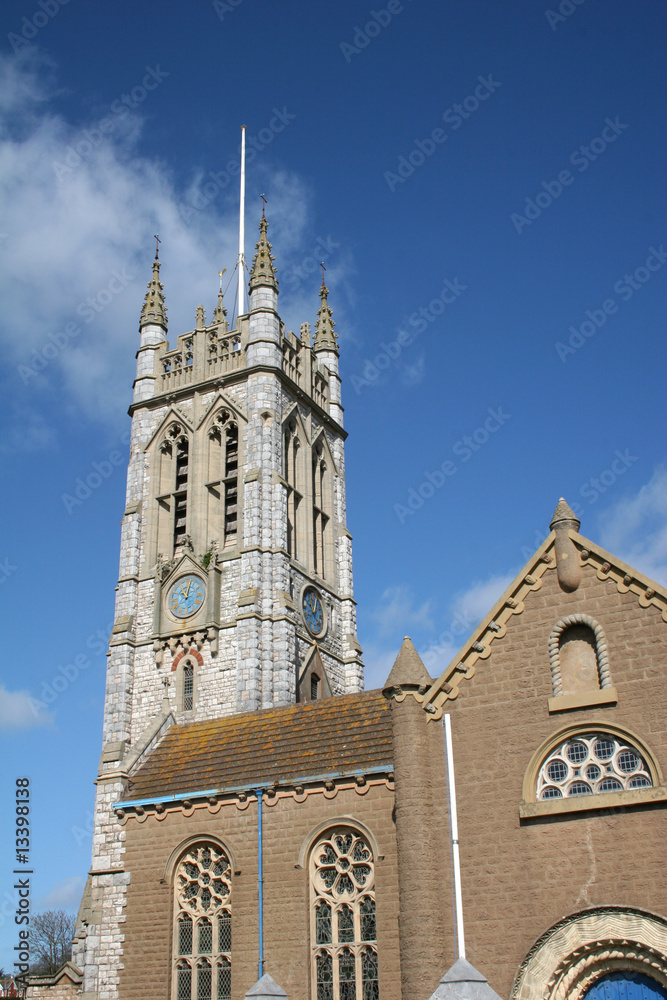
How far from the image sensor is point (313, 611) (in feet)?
136

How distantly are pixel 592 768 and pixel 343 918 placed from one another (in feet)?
19.9

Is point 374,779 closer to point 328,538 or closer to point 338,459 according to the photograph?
point 328,538

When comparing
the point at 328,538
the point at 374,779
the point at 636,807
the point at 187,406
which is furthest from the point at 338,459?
the point at 636,807

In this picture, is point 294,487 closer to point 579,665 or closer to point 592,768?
point 579,665

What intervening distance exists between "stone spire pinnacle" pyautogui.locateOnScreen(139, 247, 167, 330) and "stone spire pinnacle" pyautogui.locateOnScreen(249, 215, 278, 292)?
5.17 metres

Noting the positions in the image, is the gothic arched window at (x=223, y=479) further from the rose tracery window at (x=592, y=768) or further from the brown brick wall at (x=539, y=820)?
the rose tracery window at (x=592, y=768)

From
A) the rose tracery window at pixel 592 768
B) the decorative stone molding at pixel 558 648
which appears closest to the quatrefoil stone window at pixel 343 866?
the rose tracery window at pixel 592 768

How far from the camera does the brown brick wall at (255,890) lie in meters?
18.9

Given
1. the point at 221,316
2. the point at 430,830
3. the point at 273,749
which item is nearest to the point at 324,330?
the point at 221,316

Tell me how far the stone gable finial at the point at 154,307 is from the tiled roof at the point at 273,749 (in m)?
26.2

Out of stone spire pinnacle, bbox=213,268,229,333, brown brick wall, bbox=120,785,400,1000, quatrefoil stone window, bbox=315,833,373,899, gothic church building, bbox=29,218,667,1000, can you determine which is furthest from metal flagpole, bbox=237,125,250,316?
quatrefoil stone window, bbox=315,833,373,899

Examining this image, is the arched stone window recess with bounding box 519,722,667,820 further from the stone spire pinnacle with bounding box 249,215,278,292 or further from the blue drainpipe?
the stone spire pinnacle with bounding box 249,215,278,292

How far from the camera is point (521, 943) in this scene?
16250 millimetres

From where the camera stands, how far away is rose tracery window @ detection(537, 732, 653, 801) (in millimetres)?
16406
